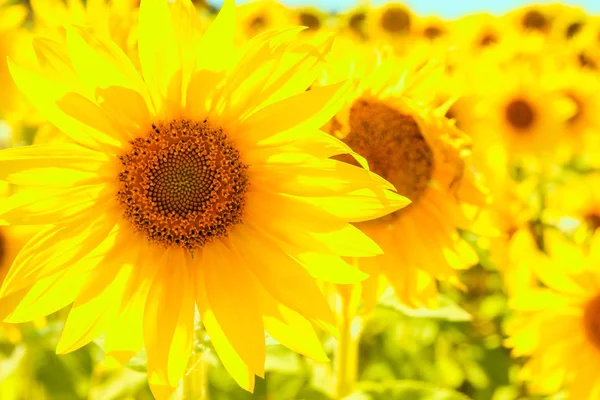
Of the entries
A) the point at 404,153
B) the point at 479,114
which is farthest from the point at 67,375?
the point at 479,114

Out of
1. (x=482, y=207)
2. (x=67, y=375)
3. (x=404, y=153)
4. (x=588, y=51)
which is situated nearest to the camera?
(x=404, y=153)

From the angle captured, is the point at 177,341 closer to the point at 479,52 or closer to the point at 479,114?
the point at 479,114

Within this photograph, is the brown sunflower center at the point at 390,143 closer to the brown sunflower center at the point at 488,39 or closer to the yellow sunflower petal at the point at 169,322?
the yellow sunflower petal at the point at 169,322

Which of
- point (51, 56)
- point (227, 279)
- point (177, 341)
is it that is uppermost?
Result: point (51, 56)

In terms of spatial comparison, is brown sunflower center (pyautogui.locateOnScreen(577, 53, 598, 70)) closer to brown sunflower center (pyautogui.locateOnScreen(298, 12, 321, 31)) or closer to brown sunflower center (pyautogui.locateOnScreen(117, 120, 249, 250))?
brown sunflower center (pyautogui.locateOnScreen(298, 12, 321, 31))

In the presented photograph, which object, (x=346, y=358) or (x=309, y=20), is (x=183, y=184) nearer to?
(x=346, y=358)

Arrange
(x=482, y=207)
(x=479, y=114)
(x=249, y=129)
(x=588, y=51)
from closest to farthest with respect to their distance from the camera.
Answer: (x=249, y=129) < (x=482, y=207) < (x=479, y=114) < (x=588, y=51)

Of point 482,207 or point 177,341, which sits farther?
point 482,207

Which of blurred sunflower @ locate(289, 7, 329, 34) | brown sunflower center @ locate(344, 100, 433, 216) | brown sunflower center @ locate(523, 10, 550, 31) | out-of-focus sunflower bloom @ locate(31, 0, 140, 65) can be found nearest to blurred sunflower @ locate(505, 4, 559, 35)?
brown sunflower center @ locate(523, 10, 550, 31)
